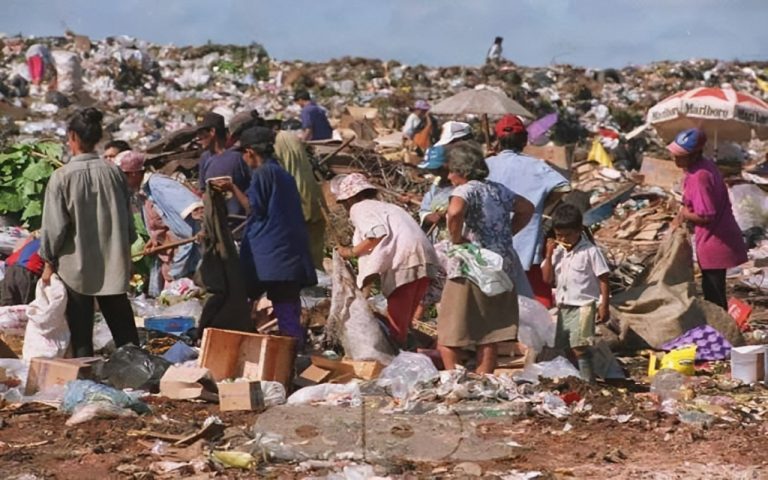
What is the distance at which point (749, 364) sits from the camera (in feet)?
23.2

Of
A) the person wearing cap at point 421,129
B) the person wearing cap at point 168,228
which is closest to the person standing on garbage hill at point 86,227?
the person wearing cap at point 168,228

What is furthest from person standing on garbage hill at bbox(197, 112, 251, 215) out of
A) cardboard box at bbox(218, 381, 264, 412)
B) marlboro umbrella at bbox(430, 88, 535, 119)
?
marlboro umbrella at bbox(430, 88, 535, 119)

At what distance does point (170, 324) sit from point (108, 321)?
1.03 metres

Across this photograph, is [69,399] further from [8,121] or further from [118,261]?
[8,121]

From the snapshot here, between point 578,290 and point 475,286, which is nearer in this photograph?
point 475,286

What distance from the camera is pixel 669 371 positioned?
7117 mm

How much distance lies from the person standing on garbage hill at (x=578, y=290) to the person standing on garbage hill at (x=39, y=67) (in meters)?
17.7

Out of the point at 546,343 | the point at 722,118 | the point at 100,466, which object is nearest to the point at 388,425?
the point at 100,466

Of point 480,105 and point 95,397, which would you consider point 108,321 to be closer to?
point 95,397

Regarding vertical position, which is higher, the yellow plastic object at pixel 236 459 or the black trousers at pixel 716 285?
the black trousers at pixel 716 285

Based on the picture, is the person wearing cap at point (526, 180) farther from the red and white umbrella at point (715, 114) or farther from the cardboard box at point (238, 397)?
the red and white umbrella at point (715, 114)

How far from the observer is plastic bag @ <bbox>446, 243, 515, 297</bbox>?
6.77 meters

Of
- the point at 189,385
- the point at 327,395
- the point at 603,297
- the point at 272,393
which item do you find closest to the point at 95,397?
the point at 189,385

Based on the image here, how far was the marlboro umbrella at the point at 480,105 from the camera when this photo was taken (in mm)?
15508
